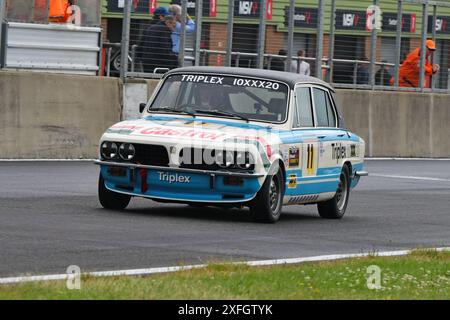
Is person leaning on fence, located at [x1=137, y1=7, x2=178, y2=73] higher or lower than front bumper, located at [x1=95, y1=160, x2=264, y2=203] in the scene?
higher

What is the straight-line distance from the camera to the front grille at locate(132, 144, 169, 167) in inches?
562

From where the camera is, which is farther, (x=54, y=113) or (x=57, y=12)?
(x=57, y=12)

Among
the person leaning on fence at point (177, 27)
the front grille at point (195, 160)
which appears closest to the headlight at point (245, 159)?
the front grille at point (195, 160)

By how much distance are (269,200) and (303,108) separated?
1.79 metres

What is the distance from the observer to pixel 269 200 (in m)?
14.5

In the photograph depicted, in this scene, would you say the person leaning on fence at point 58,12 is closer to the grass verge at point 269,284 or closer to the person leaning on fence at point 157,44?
the person leaning on fence at point 157,44

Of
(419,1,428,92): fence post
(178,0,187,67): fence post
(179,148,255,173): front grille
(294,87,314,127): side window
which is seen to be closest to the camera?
(179,148,255,173): front grille

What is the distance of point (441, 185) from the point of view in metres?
23.3

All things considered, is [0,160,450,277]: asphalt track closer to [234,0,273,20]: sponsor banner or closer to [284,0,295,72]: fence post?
[234,0,273,20]: sponsor banner

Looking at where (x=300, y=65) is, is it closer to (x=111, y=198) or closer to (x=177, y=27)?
(x=177, y=27)

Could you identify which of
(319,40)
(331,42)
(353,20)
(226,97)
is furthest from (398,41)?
(226,97)

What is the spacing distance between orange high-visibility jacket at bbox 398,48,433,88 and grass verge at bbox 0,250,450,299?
20.8m

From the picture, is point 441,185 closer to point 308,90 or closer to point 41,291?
point 308,90

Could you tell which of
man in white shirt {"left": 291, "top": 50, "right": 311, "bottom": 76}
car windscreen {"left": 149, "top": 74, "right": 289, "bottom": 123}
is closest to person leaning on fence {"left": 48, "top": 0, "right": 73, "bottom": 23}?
man in white shirt {"left": 291, "top": 50, "right": 311, "bottom": 76}
